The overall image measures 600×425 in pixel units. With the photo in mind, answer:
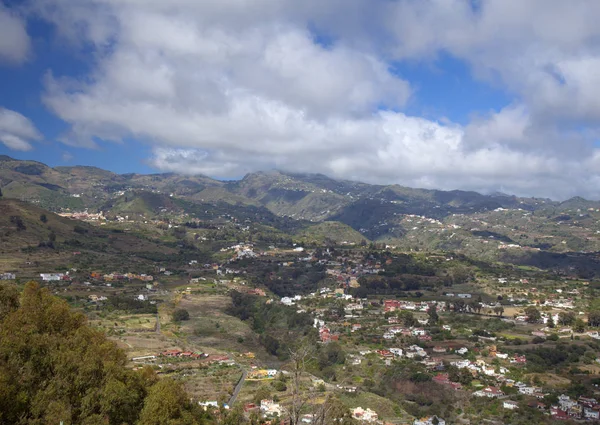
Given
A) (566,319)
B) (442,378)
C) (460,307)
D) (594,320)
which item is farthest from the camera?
(460,307)

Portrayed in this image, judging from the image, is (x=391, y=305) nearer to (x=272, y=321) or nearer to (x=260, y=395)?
(x=272, y=321)

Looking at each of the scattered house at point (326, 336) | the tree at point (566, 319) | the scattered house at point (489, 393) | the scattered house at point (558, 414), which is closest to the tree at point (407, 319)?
the scattered house at point (326, 336)

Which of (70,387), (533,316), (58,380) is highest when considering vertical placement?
(58,380)

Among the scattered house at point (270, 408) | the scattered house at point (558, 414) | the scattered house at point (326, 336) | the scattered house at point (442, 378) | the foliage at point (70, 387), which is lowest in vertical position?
the scattered house at point (558, 414)

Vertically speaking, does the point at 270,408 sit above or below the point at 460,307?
below

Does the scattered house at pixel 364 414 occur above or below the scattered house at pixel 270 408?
below

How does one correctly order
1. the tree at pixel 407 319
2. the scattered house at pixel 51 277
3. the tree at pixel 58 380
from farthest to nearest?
the scattered house at pixel 51 277 < the tree at pixel 407 319 < the tree at pixel 58 380

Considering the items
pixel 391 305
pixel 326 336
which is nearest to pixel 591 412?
pixel 326 336

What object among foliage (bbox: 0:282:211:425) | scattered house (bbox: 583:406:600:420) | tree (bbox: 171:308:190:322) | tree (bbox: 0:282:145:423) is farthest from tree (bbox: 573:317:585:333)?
tree (bbox: 0:282:145:423)

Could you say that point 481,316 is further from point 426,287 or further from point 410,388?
point 410,388

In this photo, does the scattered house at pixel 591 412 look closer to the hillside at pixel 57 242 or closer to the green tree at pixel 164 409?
the green tree at pixel 164 409
